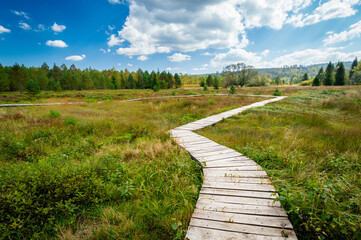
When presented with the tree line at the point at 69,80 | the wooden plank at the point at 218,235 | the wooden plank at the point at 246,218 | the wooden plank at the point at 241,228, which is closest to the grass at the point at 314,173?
the wooden plank at the point at 246,218

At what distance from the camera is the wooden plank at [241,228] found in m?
1.92

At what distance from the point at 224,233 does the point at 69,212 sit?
241 centimetres

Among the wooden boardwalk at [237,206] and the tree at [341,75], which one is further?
the tree at [341,75]

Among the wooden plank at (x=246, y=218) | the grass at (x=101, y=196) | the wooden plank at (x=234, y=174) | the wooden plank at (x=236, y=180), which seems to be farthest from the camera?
the wooden plank at (x=234, y=174)

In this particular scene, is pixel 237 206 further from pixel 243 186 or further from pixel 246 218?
pixel 243 186

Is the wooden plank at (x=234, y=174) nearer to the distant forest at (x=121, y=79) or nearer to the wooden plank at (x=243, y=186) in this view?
the wooden plank at (x=243, y=186)

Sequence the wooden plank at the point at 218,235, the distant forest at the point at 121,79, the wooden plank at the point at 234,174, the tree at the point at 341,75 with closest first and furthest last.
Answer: the wooden plank at the point at 218,235 < the wooden plank at the point at 234,174 < the distant forest at the point at 121,79 < the tree at the point at 341,75

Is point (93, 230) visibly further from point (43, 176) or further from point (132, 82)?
point (132, 82)

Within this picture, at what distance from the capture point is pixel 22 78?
157 feet

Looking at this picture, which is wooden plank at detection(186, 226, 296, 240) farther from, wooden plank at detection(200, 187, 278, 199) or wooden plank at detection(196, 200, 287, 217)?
wooden plank at detection(200, 187, 278, 199)

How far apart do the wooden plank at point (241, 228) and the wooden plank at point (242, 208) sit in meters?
0.23

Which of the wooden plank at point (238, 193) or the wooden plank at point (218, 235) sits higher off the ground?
the wooden plank at point (238, 193)

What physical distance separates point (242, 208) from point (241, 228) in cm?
37

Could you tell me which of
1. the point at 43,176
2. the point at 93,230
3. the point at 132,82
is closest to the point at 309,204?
the point at 93,230
